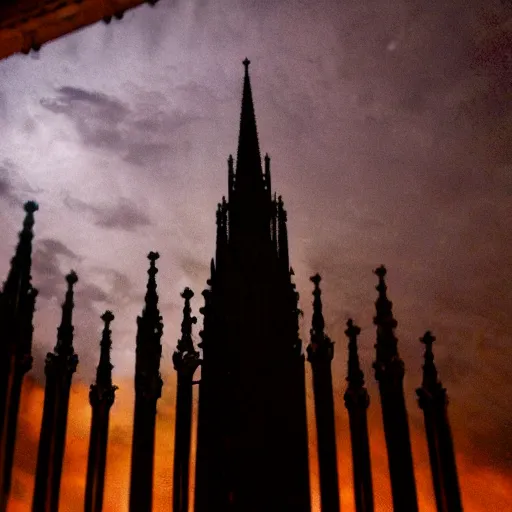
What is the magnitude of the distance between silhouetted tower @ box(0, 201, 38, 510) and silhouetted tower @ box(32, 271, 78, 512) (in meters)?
1.75

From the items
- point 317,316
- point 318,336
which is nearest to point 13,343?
point 318,336

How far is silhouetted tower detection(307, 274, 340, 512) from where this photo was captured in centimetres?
1878

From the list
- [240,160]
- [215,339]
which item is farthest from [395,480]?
[240,160]

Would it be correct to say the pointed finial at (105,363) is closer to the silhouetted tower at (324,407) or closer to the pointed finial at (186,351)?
the pointed finial at (186,351)

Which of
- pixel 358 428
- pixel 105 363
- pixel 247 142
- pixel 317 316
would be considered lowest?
pixel 358 428

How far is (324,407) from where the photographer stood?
20.3 metres

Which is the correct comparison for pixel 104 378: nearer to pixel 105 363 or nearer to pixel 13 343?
pixel 105 363

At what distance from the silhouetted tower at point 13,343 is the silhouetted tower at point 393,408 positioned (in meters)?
9.45

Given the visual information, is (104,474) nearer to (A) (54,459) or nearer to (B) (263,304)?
(A) (54,459)

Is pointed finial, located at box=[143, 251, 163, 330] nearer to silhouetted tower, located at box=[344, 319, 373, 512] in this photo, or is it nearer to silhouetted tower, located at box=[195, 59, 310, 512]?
silhouetted tower, located at box=[195, 59, 310, 512]

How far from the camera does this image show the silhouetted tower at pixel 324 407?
739 inches

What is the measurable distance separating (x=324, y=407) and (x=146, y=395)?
522 centimetres

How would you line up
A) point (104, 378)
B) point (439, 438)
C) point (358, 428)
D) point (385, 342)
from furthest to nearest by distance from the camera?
1. point (385, 342)
2. point (358, 428)
3. point (104, 378)
4. point (439, 438)

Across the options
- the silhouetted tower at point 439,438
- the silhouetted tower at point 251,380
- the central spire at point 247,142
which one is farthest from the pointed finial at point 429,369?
the central spire at point 247,142
